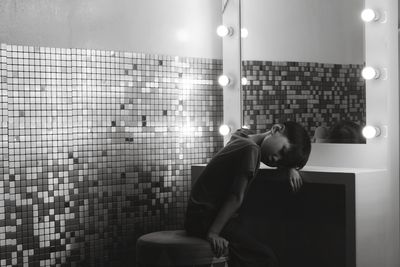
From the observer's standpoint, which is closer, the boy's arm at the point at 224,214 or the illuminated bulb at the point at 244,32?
the boy's arm at the point at 224,214

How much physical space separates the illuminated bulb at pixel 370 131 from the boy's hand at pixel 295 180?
375 millimetres

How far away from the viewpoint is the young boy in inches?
90.0

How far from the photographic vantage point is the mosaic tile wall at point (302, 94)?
8.73 ft

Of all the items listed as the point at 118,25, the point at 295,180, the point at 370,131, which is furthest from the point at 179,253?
the point at 118,25

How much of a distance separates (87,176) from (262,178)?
3.28 ft

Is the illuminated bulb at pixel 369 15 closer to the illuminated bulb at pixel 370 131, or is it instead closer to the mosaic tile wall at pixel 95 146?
the illuminated bulb at pixel 370 131

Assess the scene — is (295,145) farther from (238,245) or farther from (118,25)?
(118,25)

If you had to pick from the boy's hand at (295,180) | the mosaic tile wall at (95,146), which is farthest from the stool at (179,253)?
the mosaic tile wall at (95,146)

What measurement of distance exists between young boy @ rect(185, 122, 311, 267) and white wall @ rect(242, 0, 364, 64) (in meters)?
0.53

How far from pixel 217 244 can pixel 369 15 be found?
122cm

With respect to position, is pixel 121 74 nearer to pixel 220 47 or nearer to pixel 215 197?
pixel 220 47

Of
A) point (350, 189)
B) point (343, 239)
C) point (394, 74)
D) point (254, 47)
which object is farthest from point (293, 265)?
point (254, 47)

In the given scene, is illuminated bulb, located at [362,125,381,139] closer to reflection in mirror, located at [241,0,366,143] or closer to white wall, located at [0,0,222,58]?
reflection in mirror, located at [241,0,366,143]

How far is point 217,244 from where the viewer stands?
7.47 ft
